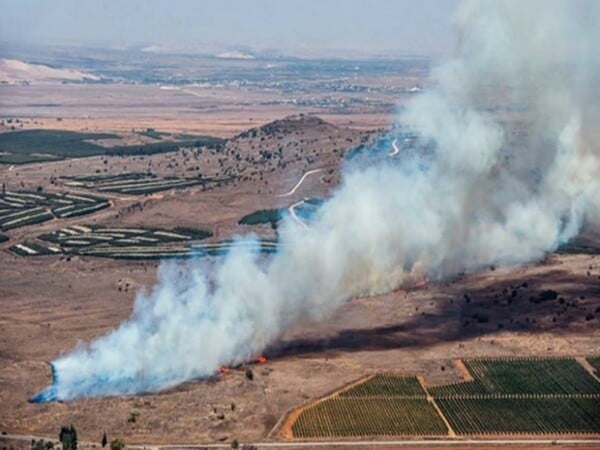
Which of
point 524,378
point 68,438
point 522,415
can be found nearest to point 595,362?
point 524,378

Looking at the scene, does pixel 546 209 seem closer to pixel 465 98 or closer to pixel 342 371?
pixel 465 98

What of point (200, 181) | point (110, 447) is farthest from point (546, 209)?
point (200, 181)

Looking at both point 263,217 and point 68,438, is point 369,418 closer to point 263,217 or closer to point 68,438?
point 68,438

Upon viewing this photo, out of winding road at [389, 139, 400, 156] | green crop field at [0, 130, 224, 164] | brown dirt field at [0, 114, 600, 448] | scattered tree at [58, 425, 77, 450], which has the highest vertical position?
green crop field at [0, 130, 224, 164]

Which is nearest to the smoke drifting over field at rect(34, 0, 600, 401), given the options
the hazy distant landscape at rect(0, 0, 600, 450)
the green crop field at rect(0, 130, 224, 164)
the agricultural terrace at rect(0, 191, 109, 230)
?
the hazy distant landscape at rect(0, 0, 600, 450)

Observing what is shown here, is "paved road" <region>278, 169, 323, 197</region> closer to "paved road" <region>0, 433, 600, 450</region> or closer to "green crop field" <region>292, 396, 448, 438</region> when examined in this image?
"green crop field" <region>292, 396, 448, 438</region>

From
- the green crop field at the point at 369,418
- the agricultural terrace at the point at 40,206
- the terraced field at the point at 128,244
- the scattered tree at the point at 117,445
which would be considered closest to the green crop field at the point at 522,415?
the green crop field at the point at 369,418

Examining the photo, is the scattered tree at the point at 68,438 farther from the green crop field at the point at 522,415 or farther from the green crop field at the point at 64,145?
the green crop field at the point at 64,145
